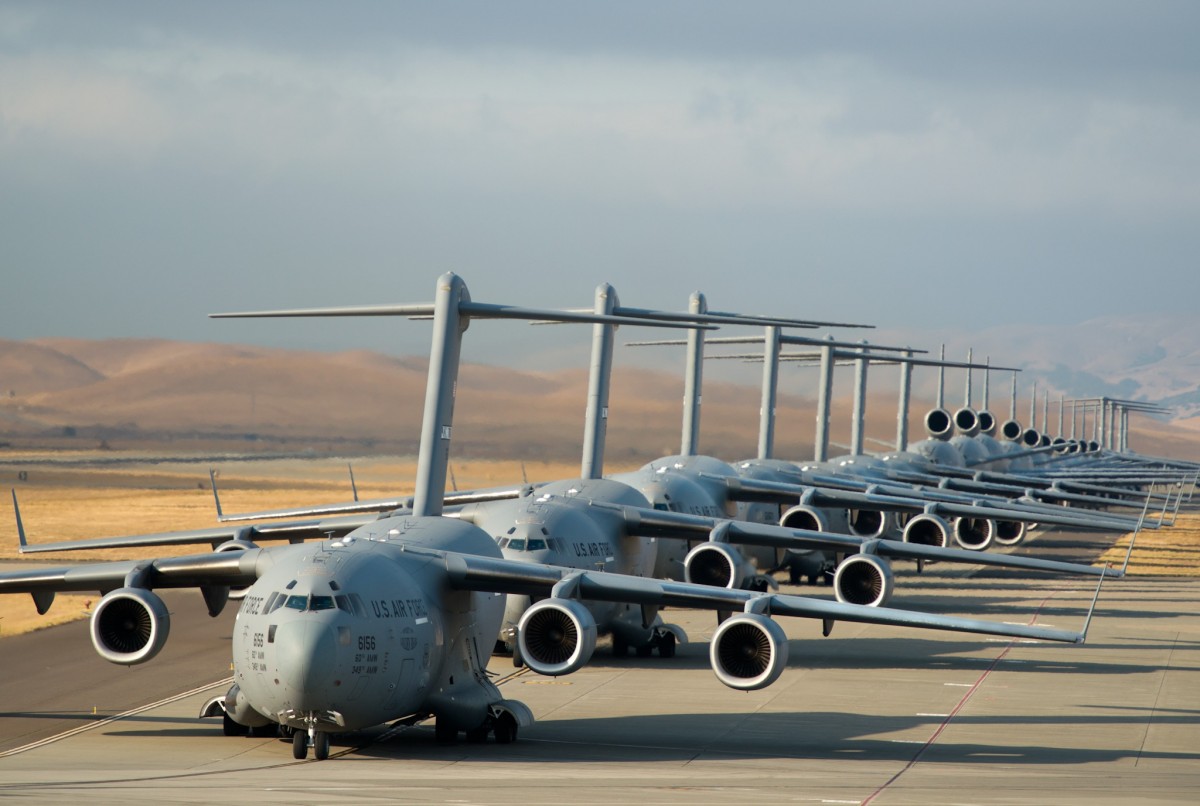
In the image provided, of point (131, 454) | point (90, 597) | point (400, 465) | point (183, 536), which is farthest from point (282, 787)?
point (131, 454)

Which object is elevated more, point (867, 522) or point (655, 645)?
point (867, 522)

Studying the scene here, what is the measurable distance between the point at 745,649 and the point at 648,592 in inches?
60.6

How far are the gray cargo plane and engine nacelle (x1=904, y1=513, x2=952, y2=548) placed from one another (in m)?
18.1

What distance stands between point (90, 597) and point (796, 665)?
59.1 feet

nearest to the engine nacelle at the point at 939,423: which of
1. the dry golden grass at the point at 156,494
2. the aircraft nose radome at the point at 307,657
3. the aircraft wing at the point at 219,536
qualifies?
the dry golden grass at the point at 156,494

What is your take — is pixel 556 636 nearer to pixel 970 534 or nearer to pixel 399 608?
pixel 399 608

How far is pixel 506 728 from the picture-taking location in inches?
811

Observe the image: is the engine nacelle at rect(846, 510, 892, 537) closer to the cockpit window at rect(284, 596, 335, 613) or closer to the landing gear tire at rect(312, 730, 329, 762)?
the landing gear tire at rect(312, 730, 329, 762)

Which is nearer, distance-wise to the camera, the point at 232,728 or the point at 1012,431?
the point at 232,728

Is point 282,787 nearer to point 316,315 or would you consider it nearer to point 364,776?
point 364,776

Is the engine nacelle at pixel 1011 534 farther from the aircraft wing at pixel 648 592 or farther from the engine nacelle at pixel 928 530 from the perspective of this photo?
the aircraft wing at pixel 648 592

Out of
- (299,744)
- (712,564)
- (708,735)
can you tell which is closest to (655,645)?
(712,564)

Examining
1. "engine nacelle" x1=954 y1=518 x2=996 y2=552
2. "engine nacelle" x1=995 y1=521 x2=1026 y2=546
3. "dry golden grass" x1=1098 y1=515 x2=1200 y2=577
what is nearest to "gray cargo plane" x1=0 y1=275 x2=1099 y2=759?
"engine nacelle" x1=954 y1=518 x2=996 y2=552

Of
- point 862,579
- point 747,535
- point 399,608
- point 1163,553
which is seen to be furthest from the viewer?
point 1163,553
